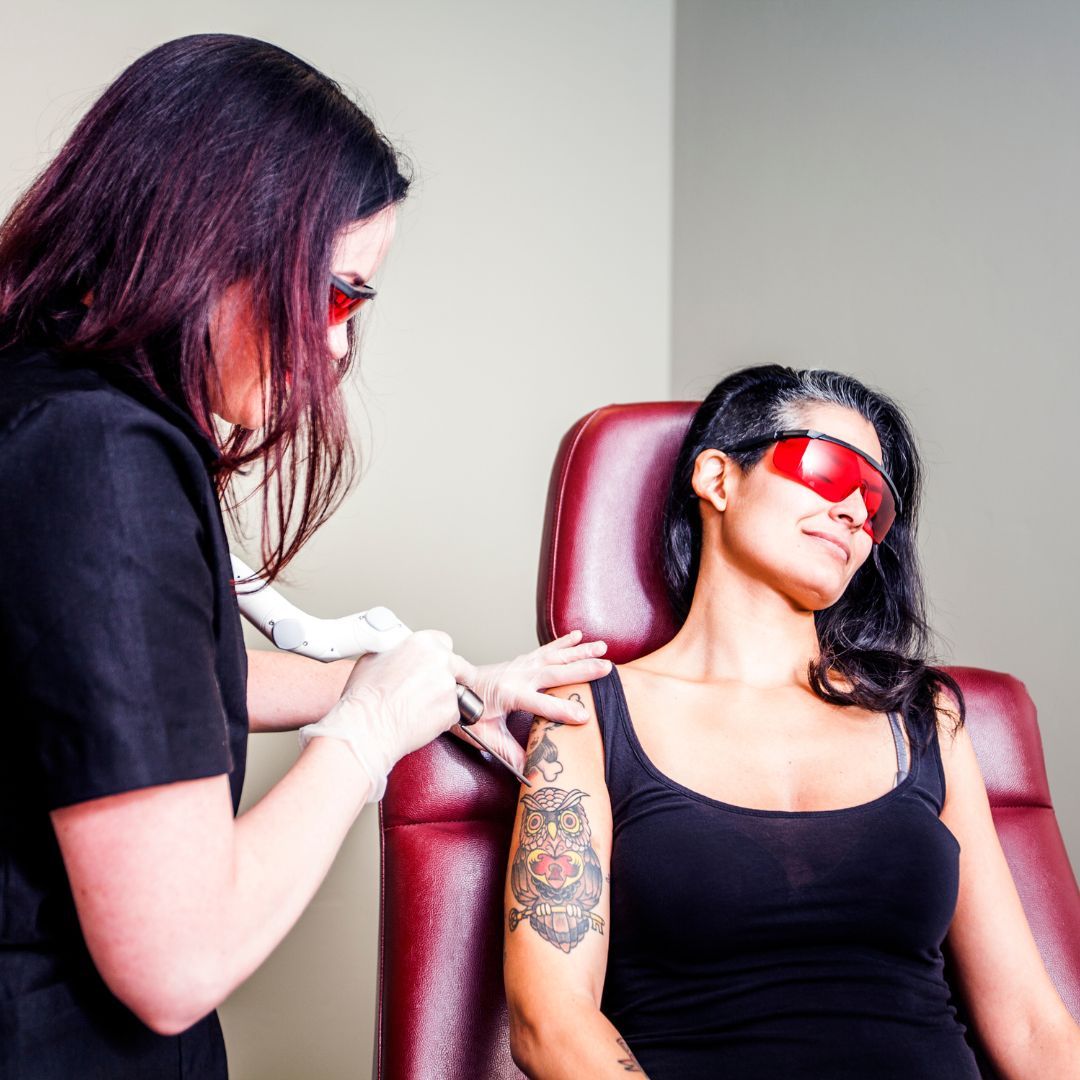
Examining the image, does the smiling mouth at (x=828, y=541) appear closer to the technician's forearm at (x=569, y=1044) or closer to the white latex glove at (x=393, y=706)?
the white latex glove at (x=393, y=706)

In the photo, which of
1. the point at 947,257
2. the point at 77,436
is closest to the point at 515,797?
the point at 77,436

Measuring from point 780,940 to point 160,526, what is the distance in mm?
808

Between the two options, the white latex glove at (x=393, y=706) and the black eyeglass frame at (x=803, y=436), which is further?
the black eyeglass frame at (x=803, y=436)

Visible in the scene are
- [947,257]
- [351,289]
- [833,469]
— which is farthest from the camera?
[947,257]

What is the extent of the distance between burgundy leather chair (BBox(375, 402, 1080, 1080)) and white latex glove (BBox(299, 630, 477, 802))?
255 millimetres

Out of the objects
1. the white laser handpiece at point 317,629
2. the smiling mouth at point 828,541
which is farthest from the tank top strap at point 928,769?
the white laser handpiece at point 317,629

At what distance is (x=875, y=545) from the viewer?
1648 mm

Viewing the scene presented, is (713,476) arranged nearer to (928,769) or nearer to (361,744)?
(928,769)

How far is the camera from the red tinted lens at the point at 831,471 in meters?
1.45

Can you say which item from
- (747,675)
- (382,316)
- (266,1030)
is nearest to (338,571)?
(382,316)

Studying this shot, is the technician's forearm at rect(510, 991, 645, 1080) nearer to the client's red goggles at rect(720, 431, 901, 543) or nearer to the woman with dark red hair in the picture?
the woman with dark red hair

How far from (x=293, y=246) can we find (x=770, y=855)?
81 cm

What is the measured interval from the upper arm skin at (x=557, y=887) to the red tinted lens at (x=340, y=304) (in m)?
0.59

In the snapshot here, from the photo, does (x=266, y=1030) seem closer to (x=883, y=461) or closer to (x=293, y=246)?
(x=883, y=461)
